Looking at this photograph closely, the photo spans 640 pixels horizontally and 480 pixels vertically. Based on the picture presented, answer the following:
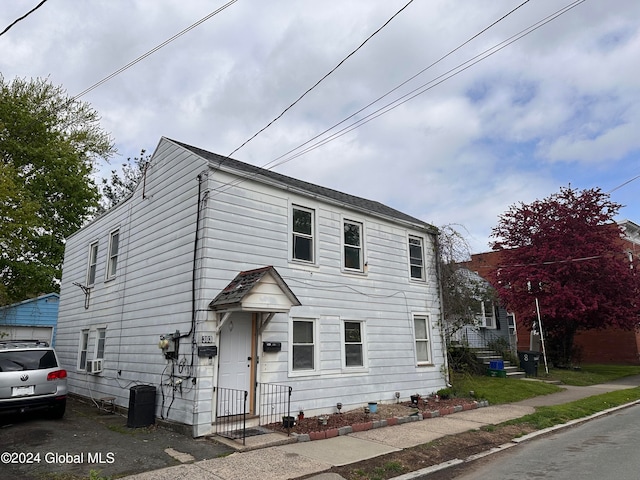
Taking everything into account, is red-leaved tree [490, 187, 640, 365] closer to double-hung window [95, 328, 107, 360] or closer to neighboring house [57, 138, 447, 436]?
neighboring house [57, 138, 447, 436]

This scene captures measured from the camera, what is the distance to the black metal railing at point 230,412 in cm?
857

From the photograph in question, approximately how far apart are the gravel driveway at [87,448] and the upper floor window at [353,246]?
5971mm

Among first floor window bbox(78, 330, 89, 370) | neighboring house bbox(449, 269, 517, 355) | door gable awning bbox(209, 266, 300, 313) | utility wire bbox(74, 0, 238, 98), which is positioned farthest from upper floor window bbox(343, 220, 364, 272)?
first floor window bbox(78, 330, 89, 370)

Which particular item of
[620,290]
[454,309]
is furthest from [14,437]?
[620,290]

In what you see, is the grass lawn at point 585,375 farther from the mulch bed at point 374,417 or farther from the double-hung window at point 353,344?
the double-hung window at point 353,344

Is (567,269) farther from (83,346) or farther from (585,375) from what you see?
(83,346)

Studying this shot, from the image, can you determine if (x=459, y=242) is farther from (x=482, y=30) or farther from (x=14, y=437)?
(x=14, y=437)

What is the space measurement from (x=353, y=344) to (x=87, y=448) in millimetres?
6471

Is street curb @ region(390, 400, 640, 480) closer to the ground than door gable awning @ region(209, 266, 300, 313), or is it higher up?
closer to the ground

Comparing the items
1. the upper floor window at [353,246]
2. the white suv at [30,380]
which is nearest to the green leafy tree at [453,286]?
the upper floor window at [353,246]

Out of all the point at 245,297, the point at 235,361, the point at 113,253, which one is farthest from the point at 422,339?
the point at 113,253

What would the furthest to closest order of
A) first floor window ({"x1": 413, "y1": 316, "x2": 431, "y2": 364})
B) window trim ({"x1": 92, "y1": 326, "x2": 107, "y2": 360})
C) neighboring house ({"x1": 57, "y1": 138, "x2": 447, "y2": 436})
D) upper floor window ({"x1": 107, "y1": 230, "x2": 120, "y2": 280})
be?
first floor window ({"x1": 413, "y1": 316, "x2": 431, "y2": 364}) → upper floor window ({"x1": 107, "y1": 230, "x2": 120, "y2": 280}) → window trim ({"x1": 92, "y1": 326, "x2": 107, "y2": 360}) → neighboring house ({"x1": 57, "y1": 138, "x2": 447, "y2": 436})

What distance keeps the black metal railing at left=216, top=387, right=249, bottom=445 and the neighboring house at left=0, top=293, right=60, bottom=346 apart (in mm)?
13818

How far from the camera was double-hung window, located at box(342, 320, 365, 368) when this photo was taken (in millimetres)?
11461
